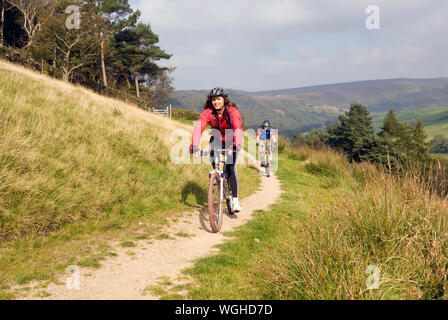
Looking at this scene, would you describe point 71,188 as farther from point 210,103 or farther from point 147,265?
point 210,103

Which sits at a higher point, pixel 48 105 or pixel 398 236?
pixel 48 105

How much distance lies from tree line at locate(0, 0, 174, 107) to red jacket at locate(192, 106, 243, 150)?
2756 cm

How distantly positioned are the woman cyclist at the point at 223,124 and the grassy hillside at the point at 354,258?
1.92 meters

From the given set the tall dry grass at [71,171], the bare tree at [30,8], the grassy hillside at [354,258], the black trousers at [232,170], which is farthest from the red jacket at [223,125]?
the bare tree at [30,8]

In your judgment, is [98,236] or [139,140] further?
[139,140]

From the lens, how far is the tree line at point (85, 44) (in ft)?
105

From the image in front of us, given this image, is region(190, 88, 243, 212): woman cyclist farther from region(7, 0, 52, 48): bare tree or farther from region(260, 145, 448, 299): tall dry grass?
region(7, 0, 52, 48): bare tree

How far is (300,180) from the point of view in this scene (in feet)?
40.7

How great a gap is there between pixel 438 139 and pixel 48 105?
17852 centimetres

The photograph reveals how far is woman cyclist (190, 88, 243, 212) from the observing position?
542 centimetres
